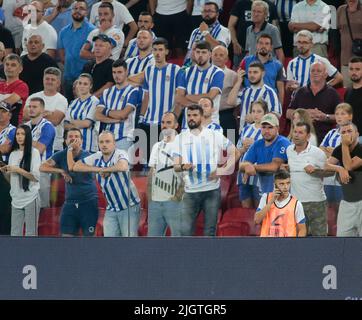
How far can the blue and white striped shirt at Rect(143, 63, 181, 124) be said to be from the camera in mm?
13859

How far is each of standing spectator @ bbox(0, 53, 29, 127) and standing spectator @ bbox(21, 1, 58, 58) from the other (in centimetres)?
58

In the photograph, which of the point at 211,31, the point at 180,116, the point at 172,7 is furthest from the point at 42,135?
the point at 172,7

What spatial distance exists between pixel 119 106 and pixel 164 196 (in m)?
2.11

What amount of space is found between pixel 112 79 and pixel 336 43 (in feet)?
7.60

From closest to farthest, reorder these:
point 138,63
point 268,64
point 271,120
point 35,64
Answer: point 271,120 → point 268,64 → point 138,63 → point 35,64

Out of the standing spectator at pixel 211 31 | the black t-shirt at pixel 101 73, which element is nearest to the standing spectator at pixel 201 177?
the black t-shirt at pixel 101 73

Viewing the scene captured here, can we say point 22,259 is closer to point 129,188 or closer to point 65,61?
point 129,188

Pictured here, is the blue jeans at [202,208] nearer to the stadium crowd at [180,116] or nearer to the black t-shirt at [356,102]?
the stadium crowd at [180,116]

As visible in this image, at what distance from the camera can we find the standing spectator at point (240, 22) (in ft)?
48.6

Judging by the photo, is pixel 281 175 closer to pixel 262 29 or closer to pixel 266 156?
pixel 266 156

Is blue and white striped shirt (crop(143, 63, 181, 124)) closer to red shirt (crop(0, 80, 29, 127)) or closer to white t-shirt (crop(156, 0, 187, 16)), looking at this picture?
red shirt (crop(0, 80, 29, 127))

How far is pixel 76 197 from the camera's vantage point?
1184 centimetres
